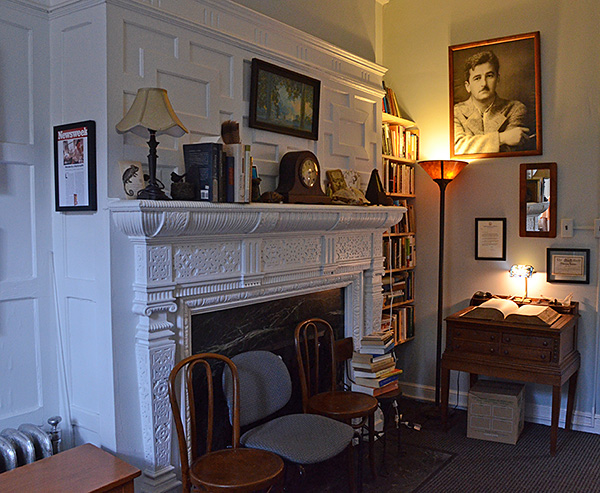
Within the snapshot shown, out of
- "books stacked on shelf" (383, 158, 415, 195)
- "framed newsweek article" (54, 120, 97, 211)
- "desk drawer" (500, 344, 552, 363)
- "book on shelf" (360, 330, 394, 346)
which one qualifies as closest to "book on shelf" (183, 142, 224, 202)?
"framed newsweek article" (54, 120, 97, 211)

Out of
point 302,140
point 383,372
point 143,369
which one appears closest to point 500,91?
point 302,140

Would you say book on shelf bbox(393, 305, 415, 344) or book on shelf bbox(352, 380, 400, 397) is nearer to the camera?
book on shelf bbox(352, 380, 400, 397)

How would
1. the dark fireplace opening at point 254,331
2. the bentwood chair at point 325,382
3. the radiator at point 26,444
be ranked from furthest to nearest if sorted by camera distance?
the bentwood chair at point 325,382, the dark fireplace opening at point 254,331, the radiator at point 26,444

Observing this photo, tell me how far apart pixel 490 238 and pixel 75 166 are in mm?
3174

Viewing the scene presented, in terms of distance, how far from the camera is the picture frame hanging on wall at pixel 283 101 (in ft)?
10.1

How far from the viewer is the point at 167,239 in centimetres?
245

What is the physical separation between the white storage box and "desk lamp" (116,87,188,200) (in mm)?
2706

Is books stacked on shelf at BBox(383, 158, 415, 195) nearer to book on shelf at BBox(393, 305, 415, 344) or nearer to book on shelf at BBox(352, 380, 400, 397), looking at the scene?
book on shelf at BBox(393, 305, 415, 344)

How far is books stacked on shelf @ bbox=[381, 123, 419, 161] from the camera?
4.49m

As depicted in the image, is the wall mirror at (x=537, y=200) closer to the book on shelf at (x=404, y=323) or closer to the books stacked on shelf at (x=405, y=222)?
the books stacked on shelf at (x=405, y=222)

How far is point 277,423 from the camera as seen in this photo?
9.39 feet

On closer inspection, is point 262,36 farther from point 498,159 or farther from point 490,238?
point 490,238

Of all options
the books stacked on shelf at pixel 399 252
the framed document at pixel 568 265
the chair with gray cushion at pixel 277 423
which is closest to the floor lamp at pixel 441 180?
the books stacked on shelf at pixel 399 252

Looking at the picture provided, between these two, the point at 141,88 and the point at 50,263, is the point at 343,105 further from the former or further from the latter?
the point at 50,263
